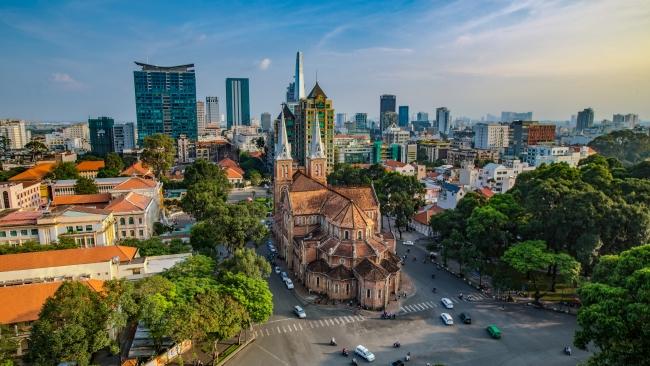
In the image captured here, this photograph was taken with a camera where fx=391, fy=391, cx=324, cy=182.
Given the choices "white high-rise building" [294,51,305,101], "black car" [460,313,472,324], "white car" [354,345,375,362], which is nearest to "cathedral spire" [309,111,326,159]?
"black car" [460,313,472,324]

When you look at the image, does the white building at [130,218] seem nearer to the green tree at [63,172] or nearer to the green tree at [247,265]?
the green tree at [247,265]

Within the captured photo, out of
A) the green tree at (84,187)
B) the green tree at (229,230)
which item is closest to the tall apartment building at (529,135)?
the green tree at (229,230)

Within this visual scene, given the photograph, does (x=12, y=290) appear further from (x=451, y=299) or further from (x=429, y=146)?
(x=429, y=146)

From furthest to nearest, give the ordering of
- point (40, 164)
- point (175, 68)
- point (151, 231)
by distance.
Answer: point (175, 68), point (40, 164), point (151, 231)

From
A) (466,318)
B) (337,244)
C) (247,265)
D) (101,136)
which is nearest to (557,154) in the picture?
(466,318)

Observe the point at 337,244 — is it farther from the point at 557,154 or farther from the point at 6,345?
the point at 557,154

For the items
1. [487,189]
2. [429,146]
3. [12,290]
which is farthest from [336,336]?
[429,146]

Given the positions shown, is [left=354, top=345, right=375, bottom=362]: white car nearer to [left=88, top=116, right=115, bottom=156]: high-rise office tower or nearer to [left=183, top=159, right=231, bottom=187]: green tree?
[left=183, top=159, right=231, bottom=187]: green tree
